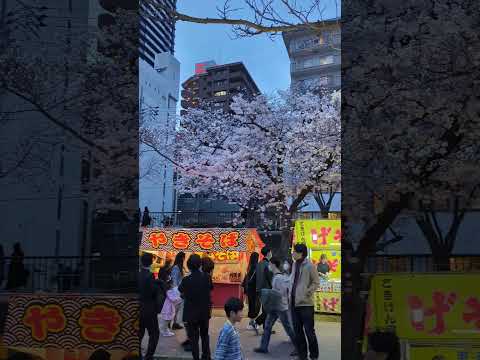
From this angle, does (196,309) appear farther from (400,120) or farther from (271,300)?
(400,120)

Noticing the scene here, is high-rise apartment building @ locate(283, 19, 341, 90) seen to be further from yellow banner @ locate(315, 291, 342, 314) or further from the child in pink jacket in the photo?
yellow banner @ locate(315, 291, 342, 314)

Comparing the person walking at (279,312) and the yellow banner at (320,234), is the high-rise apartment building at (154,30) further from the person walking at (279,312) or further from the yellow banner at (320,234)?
the yellow banner at (320,234)

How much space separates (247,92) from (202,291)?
31.0 ft

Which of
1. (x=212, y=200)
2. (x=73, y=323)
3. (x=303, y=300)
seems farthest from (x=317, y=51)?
(x=212, y=200)

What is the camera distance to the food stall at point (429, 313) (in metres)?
3.09

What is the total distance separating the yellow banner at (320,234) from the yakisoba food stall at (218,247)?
1222 millimetres

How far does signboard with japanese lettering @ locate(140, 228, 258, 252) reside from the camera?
975 centimetres

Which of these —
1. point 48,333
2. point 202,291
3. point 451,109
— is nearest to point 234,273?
point 202,291

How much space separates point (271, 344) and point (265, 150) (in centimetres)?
772

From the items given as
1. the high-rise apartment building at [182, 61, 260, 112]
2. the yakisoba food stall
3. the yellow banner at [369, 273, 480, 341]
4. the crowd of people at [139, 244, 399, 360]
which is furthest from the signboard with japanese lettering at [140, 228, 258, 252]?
the yellow banner at [369, 273, 480, 341]

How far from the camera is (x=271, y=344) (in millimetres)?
6734

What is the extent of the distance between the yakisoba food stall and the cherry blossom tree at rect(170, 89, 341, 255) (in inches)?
103

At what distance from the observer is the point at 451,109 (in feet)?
10.5

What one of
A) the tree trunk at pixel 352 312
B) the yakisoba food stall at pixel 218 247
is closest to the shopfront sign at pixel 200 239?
the yakisoba food stall at pixel 218 247
